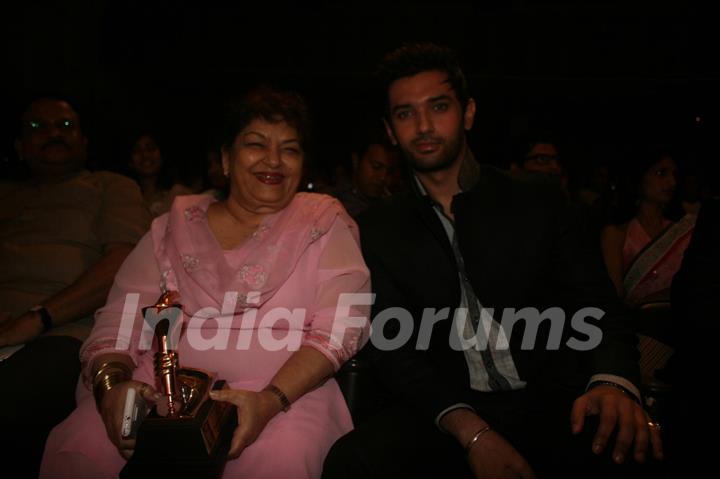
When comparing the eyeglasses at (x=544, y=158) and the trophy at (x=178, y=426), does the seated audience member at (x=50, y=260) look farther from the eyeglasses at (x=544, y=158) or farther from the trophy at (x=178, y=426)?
the eyeglasses at (x=544, y=158)

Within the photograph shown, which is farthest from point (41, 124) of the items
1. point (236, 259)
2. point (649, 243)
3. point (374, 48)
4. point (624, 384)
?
point (374, 48)

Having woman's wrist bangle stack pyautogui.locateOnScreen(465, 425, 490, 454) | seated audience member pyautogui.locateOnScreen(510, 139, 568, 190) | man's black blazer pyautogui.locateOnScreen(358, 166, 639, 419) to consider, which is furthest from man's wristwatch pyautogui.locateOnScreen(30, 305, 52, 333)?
seated audience member pyautogui.locateOnScreen(510, 139, 568, 190)

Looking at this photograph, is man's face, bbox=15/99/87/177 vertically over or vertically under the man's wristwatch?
over

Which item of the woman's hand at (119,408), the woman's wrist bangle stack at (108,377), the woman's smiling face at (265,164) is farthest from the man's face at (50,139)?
the woman's hand at (119,408)

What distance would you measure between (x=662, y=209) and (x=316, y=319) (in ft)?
8.63

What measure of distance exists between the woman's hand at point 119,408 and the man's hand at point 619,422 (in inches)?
45.9

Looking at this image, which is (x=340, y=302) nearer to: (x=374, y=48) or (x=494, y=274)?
(x=494, y=274)

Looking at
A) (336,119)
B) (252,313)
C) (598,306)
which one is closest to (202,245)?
(252,313)

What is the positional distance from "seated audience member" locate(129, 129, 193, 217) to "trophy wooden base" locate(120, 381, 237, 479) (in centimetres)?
316

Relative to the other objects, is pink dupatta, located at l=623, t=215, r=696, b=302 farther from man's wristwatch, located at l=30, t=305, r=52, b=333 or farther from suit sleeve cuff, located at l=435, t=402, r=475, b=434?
man's wristwatch, located at l=30, t=305, r=52, b=333

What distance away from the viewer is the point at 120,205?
234cm

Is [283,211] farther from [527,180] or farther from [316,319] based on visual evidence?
[527,180]

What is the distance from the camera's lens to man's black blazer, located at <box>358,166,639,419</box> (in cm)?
171

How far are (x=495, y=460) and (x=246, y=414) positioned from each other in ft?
2.31
